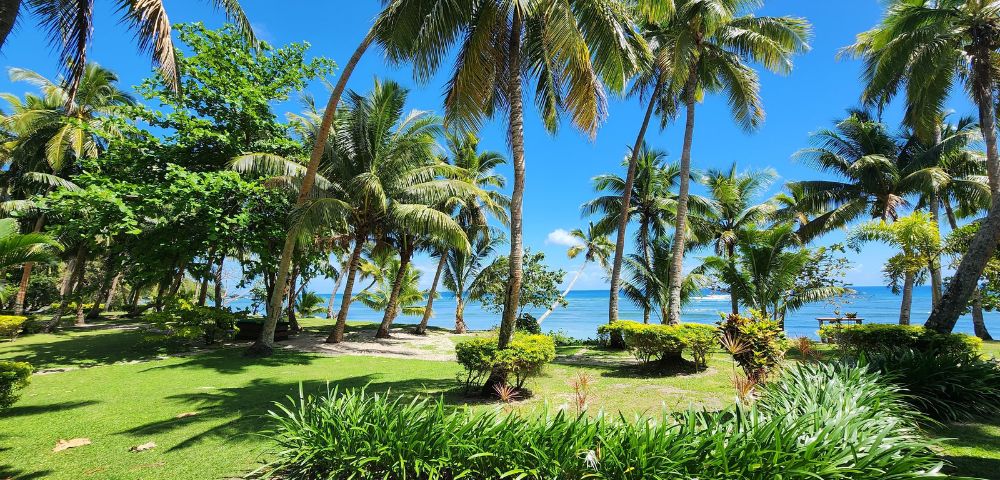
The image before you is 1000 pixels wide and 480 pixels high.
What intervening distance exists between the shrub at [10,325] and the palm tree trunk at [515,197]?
15.8m

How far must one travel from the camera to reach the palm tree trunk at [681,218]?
11828 mm

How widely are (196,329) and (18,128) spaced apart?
514 inches

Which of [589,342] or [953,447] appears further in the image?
[589,342]

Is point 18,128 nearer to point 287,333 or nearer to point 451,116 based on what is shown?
point 287,333

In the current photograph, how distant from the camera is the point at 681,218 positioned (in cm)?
1230

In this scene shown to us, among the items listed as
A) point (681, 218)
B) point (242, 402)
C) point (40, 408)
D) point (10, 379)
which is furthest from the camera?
point (681, 218)

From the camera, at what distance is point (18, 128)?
16.1 meters

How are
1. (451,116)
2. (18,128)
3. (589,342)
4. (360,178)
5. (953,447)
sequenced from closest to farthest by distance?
(953,447), (451,116), (360,178), (18,128), (589,342)

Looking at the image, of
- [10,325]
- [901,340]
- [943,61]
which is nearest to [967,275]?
[901,340]

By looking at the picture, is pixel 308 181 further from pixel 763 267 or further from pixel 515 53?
pixel 763 267

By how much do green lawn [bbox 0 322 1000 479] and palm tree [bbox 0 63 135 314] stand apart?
24.7ft

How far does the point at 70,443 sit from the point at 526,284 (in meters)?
20.5

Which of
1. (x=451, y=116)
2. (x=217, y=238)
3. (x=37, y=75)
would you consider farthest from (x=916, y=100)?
(x=37, y=75)

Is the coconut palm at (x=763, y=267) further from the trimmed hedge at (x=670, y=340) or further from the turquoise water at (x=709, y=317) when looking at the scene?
the trimmed hedge at (x=670, y=340)
